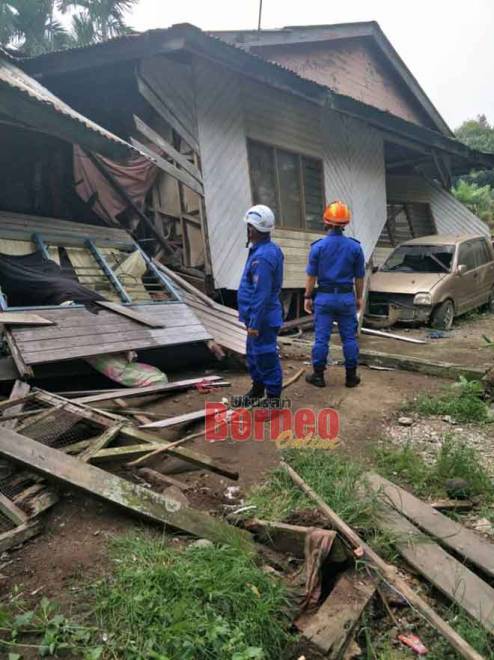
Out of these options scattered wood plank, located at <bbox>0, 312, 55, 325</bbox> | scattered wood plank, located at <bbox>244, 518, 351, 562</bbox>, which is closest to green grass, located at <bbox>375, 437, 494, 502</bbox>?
scattered wood plank, located at <bbox>244, 518, 351, 562</bbox>

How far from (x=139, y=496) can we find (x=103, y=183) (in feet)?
21.7

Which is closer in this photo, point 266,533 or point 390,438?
point 266,533

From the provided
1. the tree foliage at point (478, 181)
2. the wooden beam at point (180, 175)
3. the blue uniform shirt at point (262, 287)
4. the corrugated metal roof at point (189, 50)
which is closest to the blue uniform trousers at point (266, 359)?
the blue uniform shirt at point (262, 287)

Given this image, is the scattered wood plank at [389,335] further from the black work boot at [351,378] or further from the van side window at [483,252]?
the van side window at [483,252]

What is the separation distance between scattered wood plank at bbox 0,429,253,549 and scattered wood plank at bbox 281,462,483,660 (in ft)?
1.40

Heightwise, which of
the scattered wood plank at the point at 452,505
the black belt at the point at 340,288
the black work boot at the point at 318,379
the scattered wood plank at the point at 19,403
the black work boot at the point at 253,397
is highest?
the black belt at the point at 340,288

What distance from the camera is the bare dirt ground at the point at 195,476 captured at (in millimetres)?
2045

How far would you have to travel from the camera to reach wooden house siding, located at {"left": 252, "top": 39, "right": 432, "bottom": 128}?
11125 mm

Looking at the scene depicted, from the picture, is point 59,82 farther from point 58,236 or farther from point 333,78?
point 333,78

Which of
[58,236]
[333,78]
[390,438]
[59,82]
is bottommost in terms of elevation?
[390,438]

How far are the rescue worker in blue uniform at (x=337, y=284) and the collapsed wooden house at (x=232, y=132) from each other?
2.65m

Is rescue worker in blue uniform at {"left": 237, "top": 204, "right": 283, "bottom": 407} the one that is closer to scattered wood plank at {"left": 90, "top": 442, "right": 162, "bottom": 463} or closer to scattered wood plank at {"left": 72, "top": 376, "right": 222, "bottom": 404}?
scattered wood plank at {"left": 72, "top": 376, "right": 222, "bottom": 404}

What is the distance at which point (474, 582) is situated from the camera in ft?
6.84

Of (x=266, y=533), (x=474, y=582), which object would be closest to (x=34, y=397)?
(x=266, y=533)
